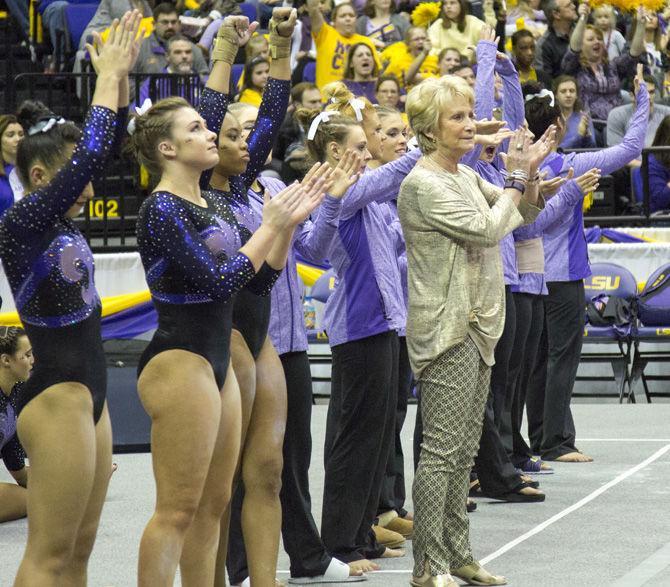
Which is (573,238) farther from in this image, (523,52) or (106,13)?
(106,13)

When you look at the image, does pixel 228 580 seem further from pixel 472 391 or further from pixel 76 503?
pixel 76 503

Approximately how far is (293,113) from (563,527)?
6.48 m

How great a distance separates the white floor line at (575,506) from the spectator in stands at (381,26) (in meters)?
7.58

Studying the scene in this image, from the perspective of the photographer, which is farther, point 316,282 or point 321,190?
point 316,282

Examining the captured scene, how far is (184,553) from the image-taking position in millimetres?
3980

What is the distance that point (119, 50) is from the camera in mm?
3822

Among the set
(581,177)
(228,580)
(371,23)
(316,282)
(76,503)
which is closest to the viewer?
(76,503)

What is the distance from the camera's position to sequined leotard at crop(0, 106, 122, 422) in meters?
3.63

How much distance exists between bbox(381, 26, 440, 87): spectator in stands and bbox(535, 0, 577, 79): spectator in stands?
4.91 feet

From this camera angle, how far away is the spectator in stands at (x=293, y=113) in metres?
11.2

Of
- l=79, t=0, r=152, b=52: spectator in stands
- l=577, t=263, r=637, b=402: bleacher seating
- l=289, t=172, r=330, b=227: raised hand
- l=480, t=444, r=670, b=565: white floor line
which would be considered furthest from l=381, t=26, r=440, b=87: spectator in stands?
l=289, t=172, r=330, b=227: raised hand

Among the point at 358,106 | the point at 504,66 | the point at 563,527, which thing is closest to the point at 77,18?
the point at 504,66

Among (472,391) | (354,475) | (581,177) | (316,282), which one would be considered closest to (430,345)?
(472,391)

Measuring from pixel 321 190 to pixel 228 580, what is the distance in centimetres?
182
